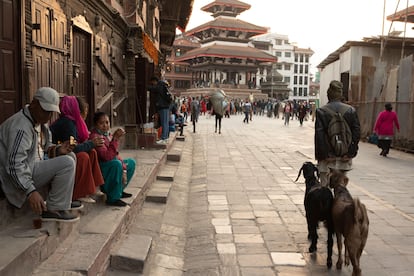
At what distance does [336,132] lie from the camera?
4.88 meters

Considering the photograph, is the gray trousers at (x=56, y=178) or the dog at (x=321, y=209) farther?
the dog at (x=321, y=209)

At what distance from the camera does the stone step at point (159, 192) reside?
666cm

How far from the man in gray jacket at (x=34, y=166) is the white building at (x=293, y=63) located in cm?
9352

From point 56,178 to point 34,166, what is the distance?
0.68ft

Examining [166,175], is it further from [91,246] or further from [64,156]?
[64,156]

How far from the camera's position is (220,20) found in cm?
5338

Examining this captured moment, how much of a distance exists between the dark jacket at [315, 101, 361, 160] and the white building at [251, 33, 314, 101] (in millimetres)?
91498

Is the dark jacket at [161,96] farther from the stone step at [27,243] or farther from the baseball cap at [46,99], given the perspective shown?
the baseball cap at [46,99]

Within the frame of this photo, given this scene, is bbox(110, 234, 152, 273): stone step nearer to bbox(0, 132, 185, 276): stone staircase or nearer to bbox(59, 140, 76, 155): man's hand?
bbox(0, 132, 185, 276): stone staircase

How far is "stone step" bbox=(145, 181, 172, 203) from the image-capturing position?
6660 mm

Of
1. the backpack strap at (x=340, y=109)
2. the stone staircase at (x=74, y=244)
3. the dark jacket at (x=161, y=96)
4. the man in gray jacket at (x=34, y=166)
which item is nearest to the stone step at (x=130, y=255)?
the stone staircase at (x=74, y=244)

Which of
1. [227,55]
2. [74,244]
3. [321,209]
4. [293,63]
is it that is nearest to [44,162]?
[74,244]

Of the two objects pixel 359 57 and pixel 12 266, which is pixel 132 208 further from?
pixel 359 57

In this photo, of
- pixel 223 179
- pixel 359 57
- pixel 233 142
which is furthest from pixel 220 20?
pixel 223 179
